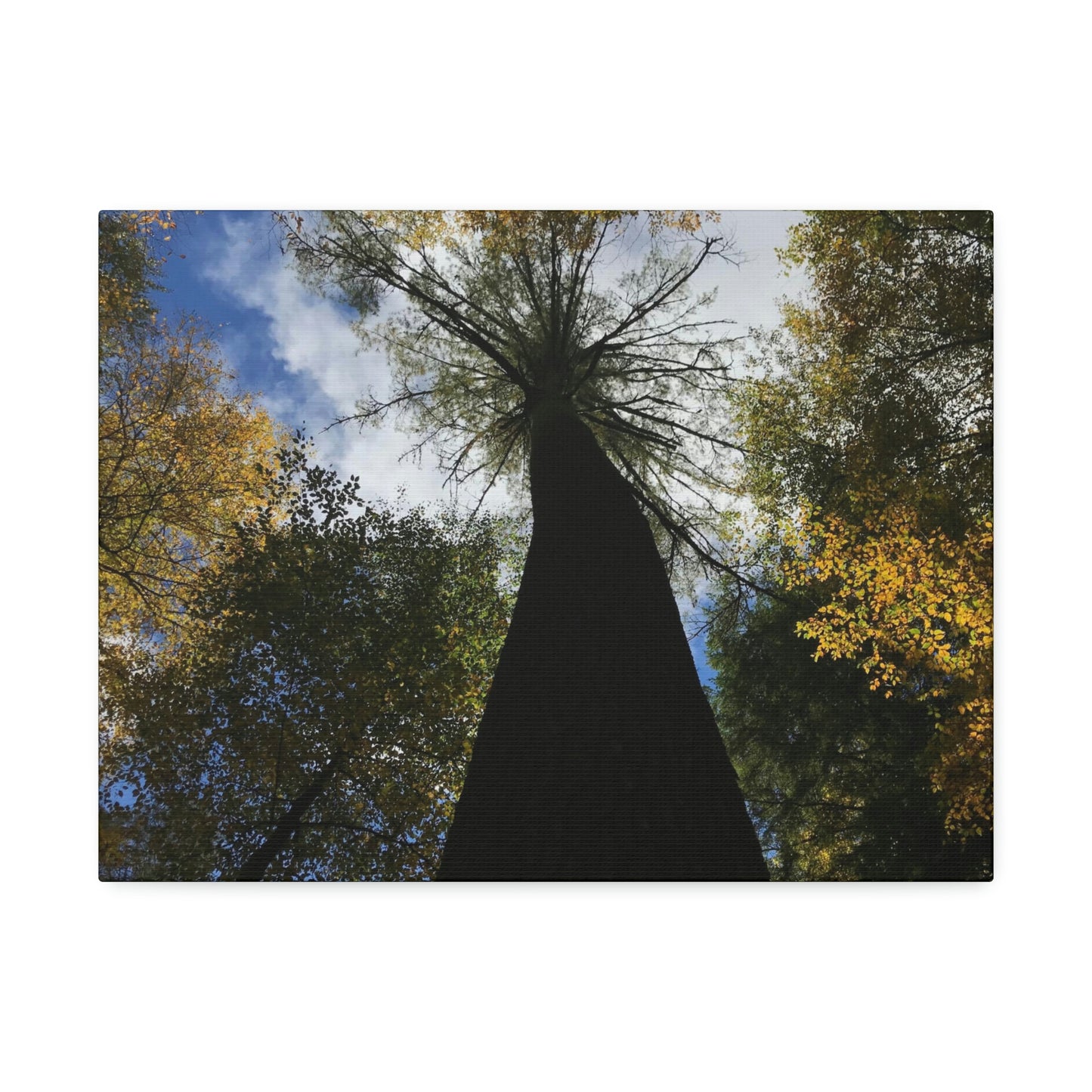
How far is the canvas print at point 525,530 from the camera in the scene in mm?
2670

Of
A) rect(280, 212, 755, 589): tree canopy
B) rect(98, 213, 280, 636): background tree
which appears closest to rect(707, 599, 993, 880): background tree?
rect(280, 212, 755, 589): tree canopy

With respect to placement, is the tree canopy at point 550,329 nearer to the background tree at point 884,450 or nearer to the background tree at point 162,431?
the background tree at point 884,450

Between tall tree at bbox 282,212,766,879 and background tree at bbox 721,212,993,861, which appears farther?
background tree at bbox 721,212,993,861

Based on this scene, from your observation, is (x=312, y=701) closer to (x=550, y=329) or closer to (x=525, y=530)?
(x=525, y=530)

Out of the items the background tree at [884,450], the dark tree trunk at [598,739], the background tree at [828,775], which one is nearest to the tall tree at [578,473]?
the dark tree trunk at [598,739]

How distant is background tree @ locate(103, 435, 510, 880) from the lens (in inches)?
105

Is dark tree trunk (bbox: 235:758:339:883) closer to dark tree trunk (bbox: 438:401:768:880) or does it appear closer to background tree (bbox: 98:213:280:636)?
dark tree trunk (bbox: 438:401:768:880)

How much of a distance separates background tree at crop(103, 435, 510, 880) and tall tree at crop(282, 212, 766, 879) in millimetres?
192

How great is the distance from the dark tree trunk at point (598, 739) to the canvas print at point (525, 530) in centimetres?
2

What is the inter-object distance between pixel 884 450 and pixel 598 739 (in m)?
1.64

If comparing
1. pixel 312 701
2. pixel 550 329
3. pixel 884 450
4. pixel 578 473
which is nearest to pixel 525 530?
pixel 578 473
